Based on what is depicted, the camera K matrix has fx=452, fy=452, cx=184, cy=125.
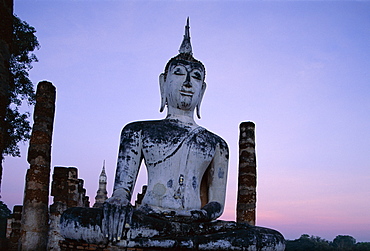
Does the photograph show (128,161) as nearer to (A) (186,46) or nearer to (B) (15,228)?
(A) (186,46)

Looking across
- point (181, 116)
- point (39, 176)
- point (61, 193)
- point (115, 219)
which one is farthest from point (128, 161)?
point (61, 193)

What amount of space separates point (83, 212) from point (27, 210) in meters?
7.68

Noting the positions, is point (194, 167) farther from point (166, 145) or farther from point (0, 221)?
point (0, 221)

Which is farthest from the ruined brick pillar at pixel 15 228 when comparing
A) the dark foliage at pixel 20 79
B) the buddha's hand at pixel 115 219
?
the buddha's hand at pixel 115 219

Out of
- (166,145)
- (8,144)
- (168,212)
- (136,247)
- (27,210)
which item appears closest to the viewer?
(136,247)

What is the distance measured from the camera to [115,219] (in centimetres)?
365

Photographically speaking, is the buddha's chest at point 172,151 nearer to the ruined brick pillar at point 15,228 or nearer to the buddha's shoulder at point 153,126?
the buddha's shoulder at point 153,126

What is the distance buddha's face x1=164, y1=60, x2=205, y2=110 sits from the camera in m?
4.92

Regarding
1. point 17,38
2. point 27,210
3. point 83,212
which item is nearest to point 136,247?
point 83,212

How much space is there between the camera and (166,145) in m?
4.62

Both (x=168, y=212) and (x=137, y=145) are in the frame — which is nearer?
(x=168, y=212)

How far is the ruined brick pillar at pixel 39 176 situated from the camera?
10.6 m

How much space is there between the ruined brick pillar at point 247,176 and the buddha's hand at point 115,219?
27.7 ft

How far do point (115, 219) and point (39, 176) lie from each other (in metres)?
7.79
